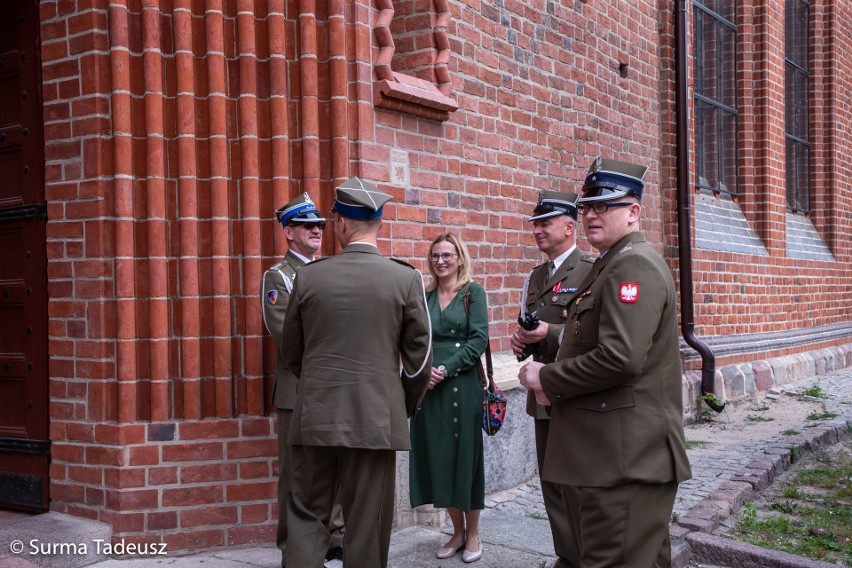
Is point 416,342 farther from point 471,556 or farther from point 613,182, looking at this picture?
point 471,556

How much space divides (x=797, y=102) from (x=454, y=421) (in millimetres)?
10738

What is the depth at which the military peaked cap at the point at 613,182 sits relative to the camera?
335 cm

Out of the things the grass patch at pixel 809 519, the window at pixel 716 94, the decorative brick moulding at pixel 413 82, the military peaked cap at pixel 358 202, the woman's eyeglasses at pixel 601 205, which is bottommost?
the grass patch at pixel 809 519

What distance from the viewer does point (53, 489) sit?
4.95 m

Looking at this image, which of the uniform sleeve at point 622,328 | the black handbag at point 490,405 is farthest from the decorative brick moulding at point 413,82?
the uniform sleeve at point 622,328

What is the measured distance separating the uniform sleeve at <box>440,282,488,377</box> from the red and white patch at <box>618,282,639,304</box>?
5.82 feet

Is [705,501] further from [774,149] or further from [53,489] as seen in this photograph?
[774,149]

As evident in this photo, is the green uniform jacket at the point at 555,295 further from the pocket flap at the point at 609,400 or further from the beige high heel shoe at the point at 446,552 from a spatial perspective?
the pocket flap at the point at 609,400

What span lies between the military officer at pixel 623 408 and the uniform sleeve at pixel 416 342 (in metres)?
0.63

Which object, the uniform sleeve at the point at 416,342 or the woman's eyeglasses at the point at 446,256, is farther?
the woman's eyeglasses at the point at 446,256

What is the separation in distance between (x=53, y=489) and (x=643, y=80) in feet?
21.7

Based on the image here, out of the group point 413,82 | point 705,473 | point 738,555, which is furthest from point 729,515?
point 413,82

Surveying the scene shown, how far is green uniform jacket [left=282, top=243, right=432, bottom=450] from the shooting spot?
364 centimetres

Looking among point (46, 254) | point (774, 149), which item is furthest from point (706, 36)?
point (46, 254)
